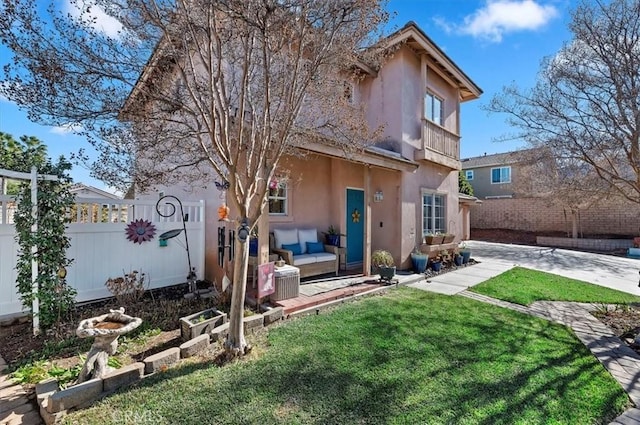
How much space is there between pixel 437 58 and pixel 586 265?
1086 cm

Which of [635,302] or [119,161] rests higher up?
[119,161]

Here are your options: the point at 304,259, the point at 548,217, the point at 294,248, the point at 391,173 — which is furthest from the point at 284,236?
the point at 548,217

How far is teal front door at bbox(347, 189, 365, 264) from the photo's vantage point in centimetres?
968

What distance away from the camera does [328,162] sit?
962 centimetres

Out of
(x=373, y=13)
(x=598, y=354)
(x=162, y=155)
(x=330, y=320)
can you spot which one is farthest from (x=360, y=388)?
(x=162, y=155)

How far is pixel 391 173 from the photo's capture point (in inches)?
384

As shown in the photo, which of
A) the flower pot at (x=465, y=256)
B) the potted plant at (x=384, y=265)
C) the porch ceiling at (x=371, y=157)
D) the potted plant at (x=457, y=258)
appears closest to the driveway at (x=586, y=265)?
the flower pot at (x=465, y=256)

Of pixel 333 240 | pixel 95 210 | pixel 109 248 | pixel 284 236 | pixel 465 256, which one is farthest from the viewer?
pixel 465 256

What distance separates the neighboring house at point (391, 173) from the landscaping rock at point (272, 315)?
323cm

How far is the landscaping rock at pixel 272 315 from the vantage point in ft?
17.0

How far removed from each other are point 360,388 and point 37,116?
5.74 metres

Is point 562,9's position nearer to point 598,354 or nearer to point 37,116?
point 598,354

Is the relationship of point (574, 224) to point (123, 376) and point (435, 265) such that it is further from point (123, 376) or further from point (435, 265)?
point (123, 376)

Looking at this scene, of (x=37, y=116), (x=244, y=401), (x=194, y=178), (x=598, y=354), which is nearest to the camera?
(x=244, y=401)
